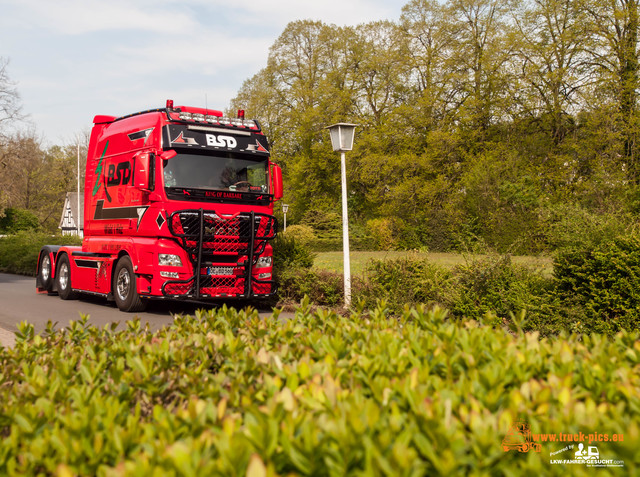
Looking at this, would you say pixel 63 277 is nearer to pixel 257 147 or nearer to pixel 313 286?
pixel 257 147

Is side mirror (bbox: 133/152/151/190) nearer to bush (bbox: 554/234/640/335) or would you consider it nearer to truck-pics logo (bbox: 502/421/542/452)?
bush (bbox: 554/234/640/335)

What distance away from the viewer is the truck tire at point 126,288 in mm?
11680

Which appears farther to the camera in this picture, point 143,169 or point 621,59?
point 621,59

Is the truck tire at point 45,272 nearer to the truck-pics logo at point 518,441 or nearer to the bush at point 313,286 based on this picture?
the bush at point 313,286

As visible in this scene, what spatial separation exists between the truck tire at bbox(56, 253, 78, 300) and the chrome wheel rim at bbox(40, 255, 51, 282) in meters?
0.55

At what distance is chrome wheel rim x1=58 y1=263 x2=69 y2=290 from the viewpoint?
15.0m

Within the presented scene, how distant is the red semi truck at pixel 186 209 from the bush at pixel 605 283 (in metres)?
5.87

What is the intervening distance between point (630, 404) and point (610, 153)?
30.1 metres

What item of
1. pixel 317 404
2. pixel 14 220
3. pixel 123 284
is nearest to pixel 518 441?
pixel 317 404

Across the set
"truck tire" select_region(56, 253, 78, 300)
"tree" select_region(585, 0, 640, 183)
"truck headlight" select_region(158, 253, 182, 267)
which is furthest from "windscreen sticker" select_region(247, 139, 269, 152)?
"tree" select_region(585, 0, 640, 183)

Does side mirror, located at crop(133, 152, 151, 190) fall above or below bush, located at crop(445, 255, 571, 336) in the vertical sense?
above

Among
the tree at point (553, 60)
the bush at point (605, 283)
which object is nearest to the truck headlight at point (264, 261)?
the bush at point (605, 283)

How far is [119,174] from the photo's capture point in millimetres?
12508

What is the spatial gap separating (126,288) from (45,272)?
5352 millimetres
